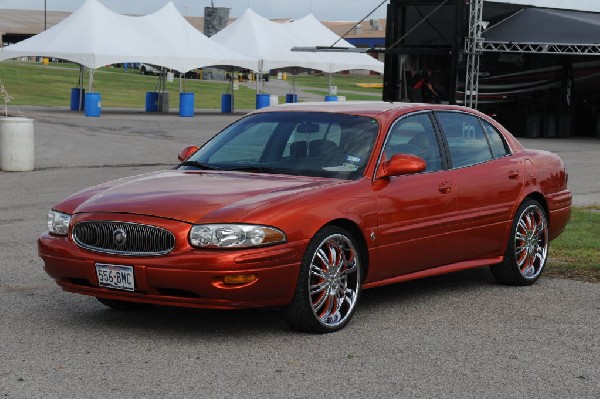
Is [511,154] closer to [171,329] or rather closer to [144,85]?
[171,329]

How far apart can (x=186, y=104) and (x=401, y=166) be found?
115 feet

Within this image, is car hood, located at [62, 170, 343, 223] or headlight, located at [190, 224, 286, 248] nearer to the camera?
headlight, located at [190, 224, 286, 248]

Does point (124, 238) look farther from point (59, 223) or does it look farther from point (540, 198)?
point (540, 198)

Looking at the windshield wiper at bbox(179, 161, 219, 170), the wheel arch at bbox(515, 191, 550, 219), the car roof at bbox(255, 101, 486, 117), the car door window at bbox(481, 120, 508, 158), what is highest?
the car roof at bbox(255, 101, 486, 117)

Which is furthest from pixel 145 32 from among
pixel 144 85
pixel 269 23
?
pixel 144 85

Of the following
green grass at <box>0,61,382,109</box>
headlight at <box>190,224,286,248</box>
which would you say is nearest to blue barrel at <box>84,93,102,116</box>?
green grass at <box>0,61,382,109</box>

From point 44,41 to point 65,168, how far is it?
20075mm

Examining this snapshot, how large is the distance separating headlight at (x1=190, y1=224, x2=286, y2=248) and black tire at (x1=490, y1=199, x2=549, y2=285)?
115 inches

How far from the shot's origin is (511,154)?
9414 mm

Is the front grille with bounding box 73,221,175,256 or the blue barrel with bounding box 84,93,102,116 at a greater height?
the blue barrel with bounding box 84,93,102,116

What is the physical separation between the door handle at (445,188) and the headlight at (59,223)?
265 centimetres

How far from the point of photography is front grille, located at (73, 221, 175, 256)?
271 inches

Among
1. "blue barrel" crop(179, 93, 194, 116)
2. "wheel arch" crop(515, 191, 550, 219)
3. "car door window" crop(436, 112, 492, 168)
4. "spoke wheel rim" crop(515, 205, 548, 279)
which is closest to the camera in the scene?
"car door window" crop(436, 112, 492, 168)

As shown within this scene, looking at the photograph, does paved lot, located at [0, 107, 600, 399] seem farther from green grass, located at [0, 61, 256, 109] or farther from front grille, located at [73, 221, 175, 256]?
green grass, located at [0, 61, 256, 109]
